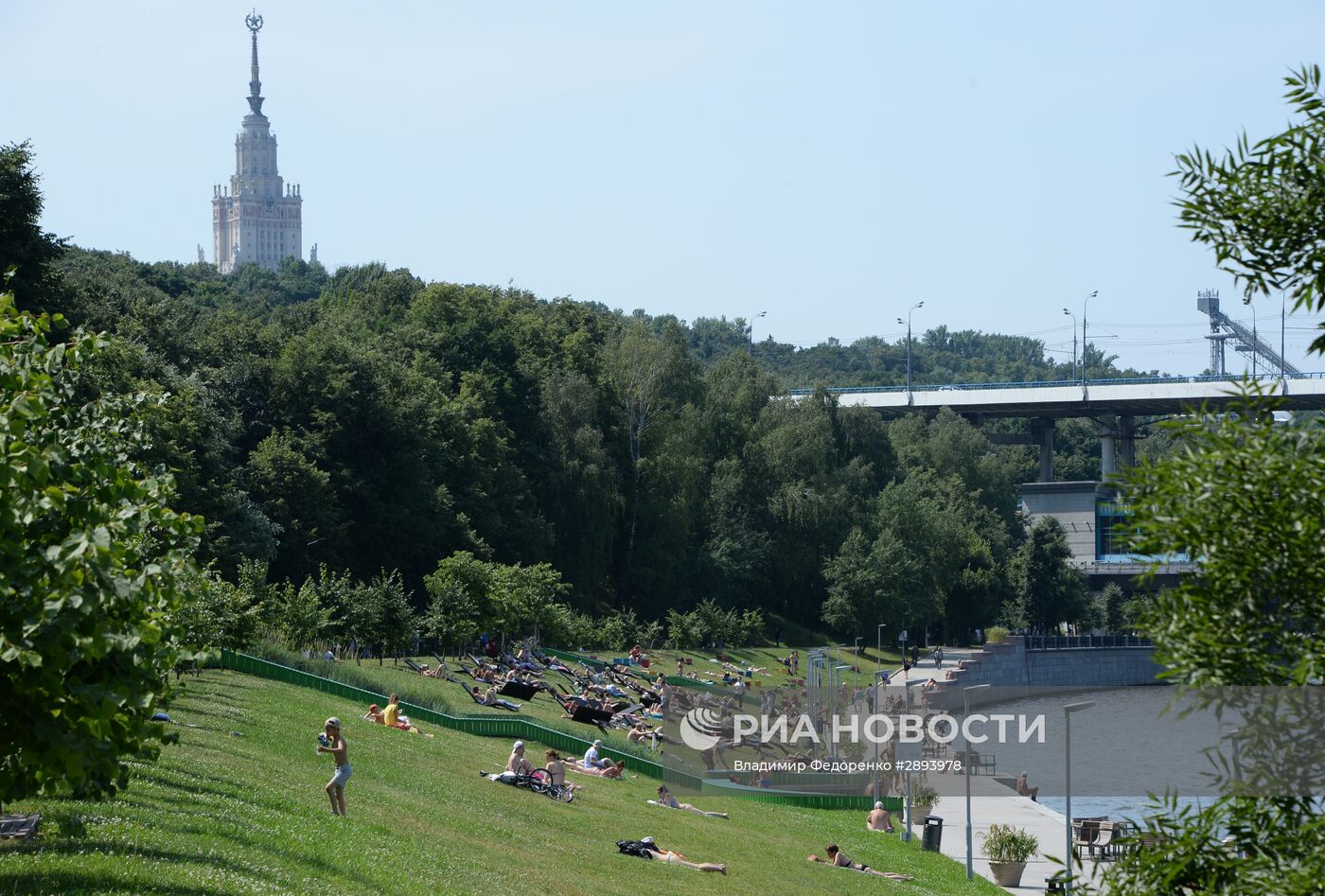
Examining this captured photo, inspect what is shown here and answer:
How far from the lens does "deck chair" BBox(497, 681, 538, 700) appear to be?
33750mm

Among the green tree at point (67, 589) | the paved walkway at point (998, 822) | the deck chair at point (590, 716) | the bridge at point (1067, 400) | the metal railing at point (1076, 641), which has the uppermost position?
the bridge at point (1067, 400)

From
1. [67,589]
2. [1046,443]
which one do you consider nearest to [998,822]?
[67,589]

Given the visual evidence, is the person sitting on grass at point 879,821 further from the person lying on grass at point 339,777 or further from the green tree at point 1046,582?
the green tree at point 1046,582

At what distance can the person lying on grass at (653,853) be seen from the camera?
18.7 meters

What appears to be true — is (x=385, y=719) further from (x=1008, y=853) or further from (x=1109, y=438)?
(x=1109, y=438)

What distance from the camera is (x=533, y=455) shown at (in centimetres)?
6412

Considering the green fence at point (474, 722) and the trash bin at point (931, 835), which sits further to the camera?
the green fence at point (474, 722)

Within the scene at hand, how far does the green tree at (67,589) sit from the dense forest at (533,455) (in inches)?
1061

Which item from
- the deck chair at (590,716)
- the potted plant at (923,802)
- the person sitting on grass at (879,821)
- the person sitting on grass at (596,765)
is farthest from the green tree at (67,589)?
the potted plant at (923,802)

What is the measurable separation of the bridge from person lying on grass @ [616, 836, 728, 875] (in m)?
65.9

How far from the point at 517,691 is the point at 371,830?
60.8 feet

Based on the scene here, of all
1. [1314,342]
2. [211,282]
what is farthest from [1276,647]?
[211,282]

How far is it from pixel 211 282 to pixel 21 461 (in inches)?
3801

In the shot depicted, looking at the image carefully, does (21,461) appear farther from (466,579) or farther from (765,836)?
(466,579)
